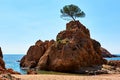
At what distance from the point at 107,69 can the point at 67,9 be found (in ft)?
71.4

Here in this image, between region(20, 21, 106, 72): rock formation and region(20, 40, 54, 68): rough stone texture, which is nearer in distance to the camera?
region(20, 21, 106, 72): rock formation

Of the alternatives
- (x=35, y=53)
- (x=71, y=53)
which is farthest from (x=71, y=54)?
(x=35, y=53)

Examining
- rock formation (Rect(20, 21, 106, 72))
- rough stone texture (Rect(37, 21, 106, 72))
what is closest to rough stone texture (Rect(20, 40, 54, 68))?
rock formation (Rect(20, 21, 106, 72))

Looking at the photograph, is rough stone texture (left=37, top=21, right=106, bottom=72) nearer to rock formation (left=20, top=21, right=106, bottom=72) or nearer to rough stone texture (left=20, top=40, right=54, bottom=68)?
rock formation (left=20, top=21, right=106, bottom=72)

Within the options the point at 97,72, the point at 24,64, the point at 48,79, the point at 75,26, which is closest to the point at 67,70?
the point at 97,72

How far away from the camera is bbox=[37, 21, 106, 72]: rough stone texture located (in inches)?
2175

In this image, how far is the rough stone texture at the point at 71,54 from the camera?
55250 millimetres

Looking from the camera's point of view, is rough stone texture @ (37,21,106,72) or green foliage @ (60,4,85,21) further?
green foliage @ (60,4,85,21)

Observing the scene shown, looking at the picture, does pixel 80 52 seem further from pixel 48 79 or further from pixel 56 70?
pixel 48 79

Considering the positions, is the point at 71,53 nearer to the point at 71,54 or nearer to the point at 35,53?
the point at 71,54

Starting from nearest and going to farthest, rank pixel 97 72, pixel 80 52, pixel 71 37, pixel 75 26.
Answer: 1. pixel 97 72
2. pixel 80 52
3. pixel 71 37
4. pixel 75 26

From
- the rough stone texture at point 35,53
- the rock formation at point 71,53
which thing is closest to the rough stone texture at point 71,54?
the rock formation at point 71,53

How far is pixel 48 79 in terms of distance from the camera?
102ft

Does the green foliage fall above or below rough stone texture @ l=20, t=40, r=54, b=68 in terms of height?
above
